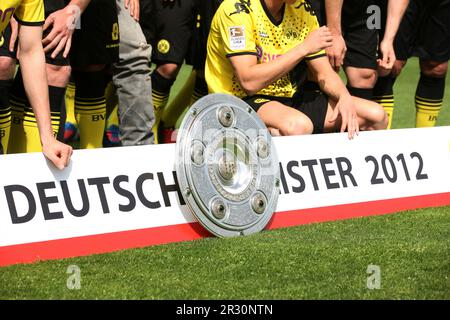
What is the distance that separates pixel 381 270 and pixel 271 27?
75.8 inches

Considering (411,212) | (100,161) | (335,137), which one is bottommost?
(411,212)

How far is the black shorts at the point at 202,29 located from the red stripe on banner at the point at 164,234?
1718 millimetres

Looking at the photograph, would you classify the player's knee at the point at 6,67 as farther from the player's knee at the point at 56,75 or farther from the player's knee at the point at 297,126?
the player's knee at the point at 297,126

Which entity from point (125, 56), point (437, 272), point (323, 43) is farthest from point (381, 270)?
point (125, 56)

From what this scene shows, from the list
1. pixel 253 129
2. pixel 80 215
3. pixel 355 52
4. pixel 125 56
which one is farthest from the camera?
pixel 355 52

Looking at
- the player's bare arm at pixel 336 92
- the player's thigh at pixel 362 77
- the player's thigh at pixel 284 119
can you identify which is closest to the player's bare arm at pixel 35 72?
the player's thigh at pixel 284 119

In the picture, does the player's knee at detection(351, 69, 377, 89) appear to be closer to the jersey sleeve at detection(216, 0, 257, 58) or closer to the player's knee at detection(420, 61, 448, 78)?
the player's knee at detection(420, 61, 448, 78)

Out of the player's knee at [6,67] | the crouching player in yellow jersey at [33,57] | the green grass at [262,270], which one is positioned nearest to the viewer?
the green grass at [262,270]

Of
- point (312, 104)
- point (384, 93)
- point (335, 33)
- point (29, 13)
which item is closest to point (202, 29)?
point (335, 33)

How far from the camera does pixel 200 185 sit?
4527mm

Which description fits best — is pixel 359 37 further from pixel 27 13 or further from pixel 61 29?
pixel 27 13

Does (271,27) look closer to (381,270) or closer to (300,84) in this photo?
(300,84)

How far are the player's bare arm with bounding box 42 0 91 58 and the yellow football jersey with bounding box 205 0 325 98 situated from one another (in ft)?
2.57

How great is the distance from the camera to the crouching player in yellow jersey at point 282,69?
5.22 meters
